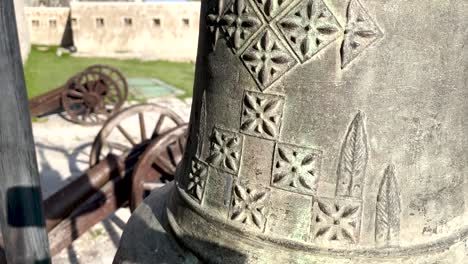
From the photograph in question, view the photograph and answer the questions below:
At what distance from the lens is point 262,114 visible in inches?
40.8

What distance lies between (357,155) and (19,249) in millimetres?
948

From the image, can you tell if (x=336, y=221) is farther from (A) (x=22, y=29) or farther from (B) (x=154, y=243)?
(A) (x=22, y=29)

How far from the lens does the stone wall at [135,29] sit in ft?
43.8

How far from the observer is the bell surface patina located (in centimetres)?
94

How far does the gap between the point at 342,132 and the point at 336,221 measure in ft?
0.67

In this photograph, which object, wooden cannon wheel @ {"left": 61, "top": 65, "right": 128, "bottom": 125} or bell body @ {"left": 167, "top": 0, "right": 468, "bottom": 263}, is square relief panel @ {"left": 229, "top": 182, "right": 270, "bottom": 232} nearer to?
bell body @ {"left": 167, "top": 0, "right": 468, "bottom": 263}

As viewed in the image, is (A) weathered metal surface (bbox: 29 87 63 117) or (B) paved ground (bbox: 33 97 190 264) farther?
(A) weathered metal surface (bbox: 29 87 63 117)

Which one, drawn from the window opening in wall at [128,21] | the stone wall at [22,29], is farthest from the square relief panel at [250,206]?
the window opening in wall at [128,21]

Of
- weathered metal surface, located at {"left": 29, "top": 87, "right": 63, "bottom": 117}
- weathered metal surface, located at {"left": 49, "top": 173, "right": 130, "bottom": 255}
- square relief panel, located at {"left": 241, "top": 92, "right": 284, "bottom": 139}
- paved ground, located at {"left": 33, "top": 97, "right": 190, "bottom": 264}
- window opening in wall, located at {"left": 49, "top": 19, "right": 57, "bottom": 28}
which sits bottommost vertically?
paved ground, located at {"left": 33, "top": 97, "right": 190, "bottom": 264}

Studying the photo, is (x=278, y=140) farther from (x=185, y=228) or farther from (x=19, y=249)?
(x=19, y=249)

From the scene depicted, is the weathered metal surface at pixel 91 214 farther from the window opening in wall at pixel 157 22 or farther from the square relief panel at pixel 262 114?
the window opening in wall at pixel 157 22

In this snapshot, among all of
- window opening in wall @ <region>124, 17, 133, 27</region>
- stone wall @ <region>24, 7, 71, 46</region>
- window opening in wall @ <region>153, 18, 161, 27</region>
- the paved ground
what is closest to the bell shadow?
the paved ground

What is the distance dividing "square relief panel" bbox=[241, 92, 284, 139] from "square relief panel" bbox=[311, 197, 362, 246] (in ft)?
0.65

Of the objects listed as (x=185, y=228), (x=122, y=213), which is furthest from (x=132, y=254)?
(x=122, y=213)
